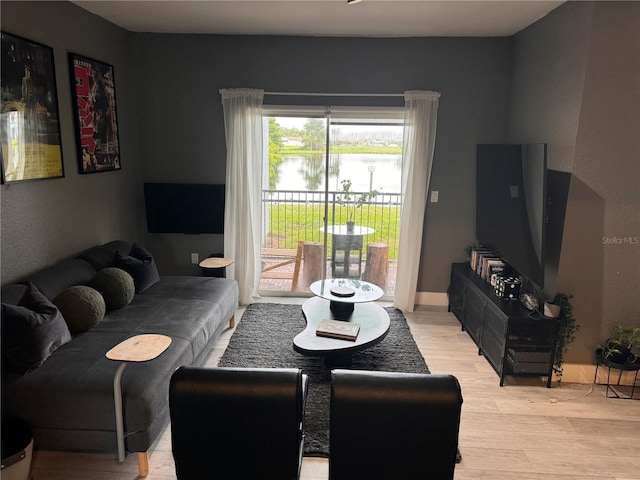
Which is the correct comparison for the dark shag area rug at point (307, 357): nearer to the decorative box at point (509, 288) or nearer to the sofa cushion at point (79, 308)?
the decorative box at point (509, 288)

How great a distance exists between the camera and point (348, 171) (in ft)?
15.0

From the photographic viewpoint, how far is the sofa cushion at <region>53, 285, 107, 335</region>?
2.76 metres

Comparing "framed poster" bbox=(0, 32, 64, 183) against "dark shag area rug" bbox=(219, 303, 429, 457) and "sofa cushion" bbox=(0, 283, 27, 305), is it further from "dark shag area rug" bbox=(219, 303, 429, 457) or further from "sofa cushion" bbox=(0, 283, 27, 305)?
"dark shag area rug" bbox=(219, 303, 429, 457)

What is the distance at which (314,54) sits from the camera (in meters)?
4.28

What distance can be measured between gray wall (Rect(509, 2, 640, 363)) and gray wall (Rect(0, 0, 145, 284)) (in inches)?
144

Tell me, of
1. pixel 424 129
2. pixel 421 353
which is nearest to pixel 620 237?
pixel 421 353

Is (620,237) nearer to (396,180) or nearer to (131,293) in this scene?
(396,180)

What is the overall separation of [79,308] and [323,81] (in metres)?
2.99

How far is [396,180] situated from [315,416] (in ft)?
8.80

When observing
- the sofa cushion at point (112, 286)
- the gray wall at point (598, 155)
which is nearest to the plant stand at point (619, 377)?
the gray wall at point (598, 155)

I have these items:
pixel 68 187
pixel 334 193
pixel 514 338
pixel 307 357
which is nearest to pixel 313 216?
pixel 334 193

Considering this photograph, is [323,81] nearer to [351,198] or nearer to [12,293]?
[351,198]

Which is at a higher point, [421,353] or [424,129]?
[424,129]

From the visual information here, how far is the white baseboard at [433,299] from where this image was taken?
473 cm
